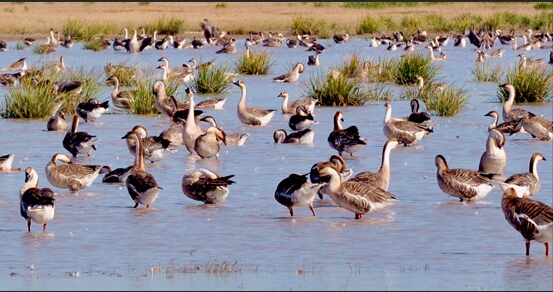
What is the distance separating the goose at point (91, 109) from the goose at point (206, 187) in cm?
927

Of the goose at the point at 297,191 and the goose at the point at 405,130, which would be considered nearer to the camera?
the goose at the point at 297,191

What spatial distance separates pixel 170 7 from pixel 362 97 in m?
54.0

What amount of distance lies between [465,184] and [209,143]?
5.58 meters

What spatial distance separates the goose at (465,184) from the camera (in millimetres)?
13148

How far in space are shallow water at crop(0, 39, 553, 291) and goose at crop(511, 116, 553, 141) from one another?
0.22 meters

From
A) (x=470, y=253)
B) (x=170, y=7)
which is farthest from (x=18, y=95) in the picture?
(x=170, y=7)

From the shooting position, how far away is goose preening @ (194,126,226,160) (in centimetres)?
1748

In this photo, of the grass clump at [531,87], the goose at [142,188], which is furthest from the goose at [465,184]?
the grass clump at [531,87]

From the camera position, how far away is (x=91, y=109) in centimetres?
2236

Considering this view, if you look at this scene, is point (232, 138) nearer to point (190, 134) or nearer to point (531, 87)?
point (190, 134)

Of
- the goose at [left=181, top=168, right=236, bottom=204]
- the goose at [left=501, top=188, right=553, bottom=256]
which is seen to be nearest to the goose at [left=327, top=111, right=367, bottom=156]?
the goose at [left=181, top=168, right=236, bottom=204]

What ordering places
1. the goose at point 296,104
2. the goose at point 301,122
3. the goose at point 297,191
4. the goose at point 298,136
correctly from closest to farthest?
the goose at point 297,191 < the goose at point 298,136 < the goose at point 301,122 < the goose at point 296,104

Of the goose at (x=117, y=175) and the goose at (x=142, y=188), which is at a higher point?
→ the goose at (x=142, y=188)

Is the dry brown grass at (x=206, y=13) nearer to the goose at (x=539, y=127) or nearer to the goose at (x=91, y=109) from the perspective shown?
the goose at (x=91, y=109)
